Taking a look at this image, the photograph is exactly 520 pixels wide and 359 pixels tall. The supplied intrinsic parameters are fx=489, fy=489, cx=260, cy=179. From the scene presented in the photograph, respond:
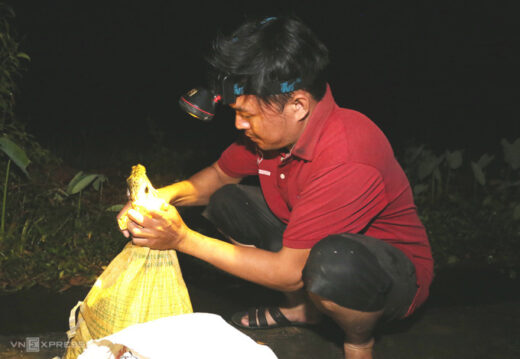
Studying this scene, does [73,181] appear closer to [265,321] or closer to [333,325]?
[265,321]

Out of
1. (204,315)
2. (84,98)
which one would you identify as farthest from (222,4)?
(204,315)

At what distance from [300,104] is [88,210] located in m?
2.45

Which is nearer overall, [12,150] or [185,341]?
[185,341]

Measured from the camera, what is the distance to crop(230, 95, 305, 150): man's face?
1.92 meters

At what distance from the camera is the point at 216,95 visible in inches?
80.2

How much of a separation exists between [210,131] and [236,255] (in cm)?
471

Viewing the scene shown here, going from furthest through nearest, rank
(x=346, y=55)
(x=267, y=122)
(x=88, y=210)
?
(x=346, y=55) < (x=88, y=210) < (x=267, y=122)

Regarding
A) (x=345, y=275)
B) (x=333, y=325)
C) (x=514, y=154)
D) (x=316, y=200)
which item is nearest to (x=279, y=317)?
(x=333, y=325)

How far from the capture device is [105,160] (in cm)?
513

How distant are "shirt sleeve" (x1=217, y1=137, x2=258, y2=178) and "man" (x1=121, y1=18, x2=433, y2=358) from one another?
1.53 ft

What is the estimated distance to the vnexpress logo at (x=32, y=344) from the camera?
2.25 metres

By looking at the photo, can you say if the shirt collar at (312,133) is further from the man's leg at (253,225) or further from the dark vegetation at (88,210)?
the dark vegetation at (88,210)

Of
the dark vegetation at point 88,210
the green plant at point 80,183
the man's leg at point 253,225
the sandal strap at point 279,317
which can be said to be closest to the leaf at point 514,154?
the dark vegetation at point 88,210

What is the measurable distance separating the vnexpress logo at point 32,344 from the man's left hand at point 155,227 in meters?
0.88
